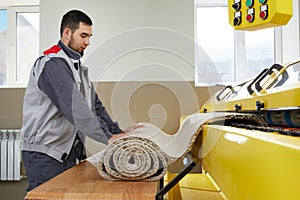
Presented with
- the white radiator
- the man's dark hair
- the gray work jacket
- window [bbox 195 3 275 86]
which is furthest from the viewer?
window [bbox 195 3 275 86]

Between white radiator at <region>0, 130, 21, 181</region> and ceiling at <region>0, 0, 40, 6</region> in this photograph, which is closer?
white radiator at <region>0, 130, 21, 181</region>

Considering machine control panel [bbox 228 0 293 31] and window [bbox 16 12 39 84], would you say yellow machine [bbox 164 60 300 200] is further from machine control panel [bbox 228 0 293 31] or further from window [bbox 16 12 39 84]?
window [bbox 16 12 39 84]

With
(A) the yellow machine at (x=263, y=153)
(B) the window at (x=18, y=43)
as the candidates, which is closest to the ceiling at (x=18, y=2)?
(B) the window at (x=18, y=43)

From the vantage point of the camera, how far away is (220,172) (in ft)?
3.16

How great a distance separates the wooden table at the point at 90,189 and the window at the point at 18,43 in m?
3.56

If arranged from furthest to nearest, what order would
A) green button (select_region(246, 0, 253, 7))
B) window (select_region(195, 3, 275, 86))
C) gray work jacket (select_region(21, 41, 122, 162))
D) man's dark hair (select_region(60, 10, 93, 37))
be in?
1. window (select_region(195, 3, 275, 86))
2. green button (select_region(246, 0, 253, 7))
3. man's dark hair (select_region(60, 10, 93, 37))
4. gray work jacket (select_region(21, 41, 122, 162))

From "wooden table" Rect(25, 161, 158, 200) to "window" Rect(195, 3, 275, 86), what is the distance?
3233 millimetres

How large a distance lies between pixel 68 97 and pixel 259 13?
1.19 metres

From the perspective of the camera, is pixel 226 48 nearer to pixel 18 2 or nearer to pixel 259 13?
pixel 259 13

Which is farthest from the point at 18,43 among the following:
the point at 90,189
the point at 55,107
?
the point at 90,189


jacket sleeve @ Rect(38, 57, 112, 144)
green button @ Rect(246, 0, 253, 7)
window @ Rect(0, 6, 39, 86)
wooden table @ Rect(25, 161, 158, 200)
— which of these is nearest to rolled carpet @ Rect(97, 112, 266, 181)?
wooden table @ Rect(25, 161, 158, 200)

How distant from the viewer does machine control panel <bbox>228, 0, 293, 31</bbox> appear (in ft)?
7.01

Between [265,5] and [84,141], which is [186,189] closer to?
[84,141]

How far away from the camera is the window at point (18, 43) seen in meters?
4.48
